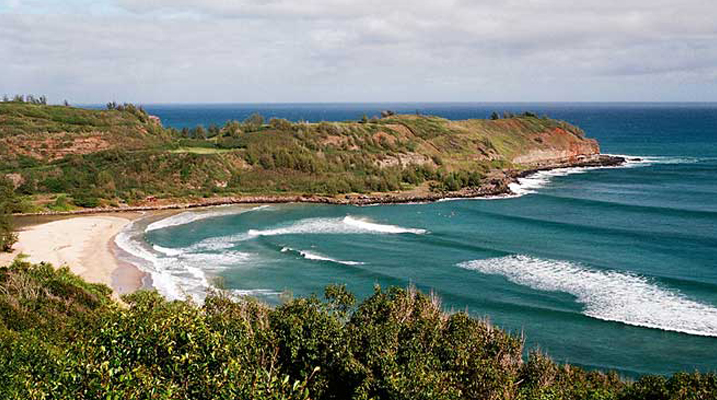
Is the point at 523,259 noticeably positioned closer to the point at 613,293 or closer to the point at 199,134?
the point at 613,293

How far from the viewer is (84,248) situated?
54.6 metres

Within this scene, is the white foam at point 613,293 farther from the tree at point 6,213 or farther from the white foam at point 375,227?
the tree at point 6,213

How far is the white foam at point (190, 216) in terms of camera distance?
215ft

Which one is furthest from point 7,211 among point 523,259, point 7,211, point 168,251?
point 523,259

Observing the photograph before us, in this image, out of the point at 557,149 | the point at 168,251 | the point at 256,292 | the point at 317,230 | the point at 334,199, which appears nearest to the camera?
the point at 256,292

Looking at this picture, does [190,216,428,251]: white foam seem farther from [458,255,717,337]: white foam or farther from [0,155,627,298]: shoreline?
[458,255,717,337]: white foam

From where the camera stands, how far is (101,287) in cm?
3709

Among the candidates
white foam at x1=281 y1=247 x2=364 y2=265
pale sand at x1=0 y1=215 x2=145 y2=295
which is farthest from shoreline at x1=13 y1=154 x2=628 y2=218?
white foam at x1=281 y1=247 x2=364 y2=265

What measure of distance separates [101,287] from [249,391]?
27.9 metres

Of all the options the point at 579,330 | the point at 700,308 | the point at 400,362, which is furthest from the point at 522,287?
the point at 400,362

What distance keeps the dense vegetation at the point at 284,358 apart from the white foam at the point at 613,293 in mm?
12433

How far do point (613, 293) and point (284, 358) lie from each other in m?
28.5

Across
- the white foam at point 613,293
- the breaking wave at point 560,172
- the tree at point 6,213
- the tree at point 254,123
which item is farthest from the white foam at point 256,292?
the tree at point 254,123

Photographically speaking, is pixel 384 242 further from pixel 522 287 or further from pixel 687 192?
pixel 687 192
